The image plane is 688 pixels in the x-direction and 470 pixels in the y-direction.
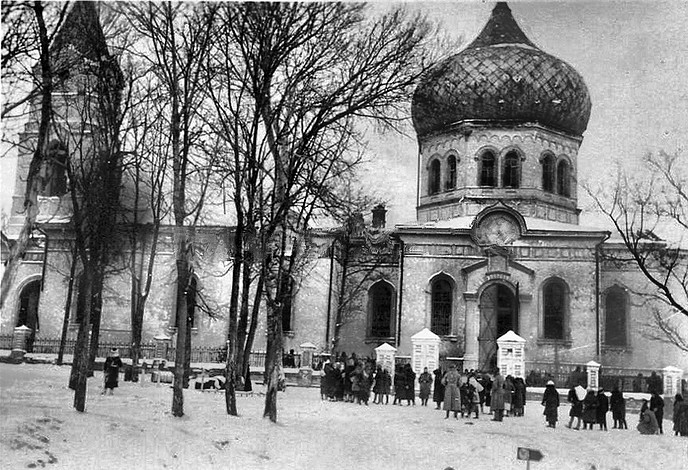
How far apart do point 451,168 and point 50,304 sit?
8.23 metres

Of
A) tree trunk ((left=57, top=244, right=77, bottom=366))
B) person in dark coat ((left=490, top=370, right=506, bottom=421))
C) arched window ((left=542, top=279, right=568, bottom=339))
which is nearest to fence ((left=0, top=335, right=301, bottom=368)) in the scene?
tree trunk ((left=57, top=244, right=77, bottom=366))

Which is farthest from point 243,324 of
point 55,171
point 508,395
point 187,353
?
point 508,395

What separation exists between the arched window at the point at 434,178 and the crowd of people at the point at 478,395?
3.29 meters

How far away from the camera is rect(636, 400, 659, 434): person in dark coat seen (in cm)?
863

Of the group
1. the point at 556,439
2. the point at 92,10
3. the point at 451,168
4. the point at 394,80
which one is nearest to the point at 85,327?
the point at 92,10

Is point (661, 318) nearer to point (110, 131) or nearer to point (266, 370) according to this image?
point (266, 370)

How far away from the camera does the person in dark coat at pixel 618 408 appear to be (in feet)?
29.6

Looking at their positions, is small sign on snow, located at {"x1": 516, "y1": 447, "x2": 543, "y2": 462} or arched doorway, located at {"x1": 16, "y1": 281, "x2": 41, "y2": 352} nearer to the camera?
small sign on snow, located at {"x1": 516, "y1": 447, "x2": 543, "y2": 462}

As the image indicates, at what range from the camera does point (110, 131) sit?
1010 centimetres

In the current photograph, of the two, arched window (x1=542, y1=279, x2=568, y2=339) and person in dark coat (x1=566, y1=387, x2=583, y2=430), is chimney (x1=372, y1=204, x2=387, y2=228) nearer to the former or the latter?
arched window (x1=542, y1=279, x2=568, y2=339)

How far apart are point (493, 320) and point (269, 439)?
4.58 metres

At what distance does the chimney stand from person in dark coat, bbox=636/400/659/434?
415cm

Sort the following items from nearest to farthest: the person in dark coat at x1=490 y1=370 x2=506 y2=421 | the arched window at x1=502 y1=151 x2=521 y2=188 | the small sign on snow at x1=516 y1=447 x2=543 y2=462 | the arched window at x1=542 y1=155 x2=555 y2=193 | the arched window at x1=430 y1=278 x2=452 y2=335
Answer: the small sign on snow at x1=516 y1=447 x2=543 y2=462
the person in dark coat at x1=490 y1=370 x2=506 y2=421
the arched window at x1=430 y1=278 x2=452 y2=335
the arched window at x1=542 y1=155 x2=555 y2=193
the arched window at x1=502 y1=151 x2=521 y2=188

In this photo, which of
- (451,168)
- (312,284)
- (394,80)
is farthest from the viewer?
(451,168)
